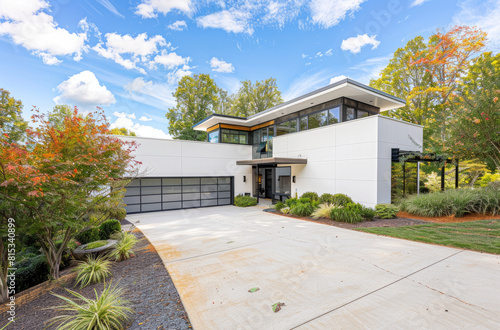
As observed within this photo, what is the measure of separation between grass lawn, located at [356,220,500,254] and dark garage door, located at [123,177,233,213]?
993 centimetres

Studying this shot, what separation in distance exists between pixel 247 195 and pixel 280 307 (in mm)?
12337

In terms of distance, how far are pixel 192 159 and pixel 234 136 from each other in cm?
452

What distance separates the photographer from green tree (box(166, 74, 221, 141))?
2488cm

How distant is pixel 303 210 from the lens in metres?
9.76

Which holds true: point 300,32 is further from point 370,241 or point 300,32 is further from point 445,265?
point 445,265

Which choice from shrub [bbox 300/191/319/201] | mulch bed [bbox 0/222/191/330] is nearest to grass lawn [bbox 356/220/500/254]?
shrub [bbox 300/191/319/201]

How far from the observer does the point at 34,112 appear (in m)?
4.30

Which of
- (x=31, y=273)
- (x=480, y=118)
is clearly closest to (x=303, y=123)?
(x=480, y=118)

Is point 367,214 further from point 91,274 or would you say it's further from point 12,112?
point 12,112

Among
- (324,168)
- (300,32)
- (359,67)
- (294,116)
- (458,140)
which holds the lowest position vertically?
(324,168)

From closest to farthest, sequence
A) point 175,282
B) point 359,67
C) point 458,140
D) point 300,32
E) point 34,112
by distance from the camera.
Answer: point 175,282 < point 34,112 < point 458,140 < point 300,32 < point 359,67

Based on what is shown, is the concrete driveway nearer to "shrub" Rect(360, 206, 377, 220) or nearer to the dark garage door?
"shrub" Rect(360, 206, 377, 220)

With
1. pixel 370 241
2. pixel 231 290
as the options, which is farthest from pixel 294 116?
pixel 231 290

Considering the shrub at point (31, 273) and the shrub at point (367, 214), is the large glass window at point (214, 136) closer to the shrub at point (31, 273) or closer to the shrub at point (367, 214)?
the shrub at point (367, 214)
